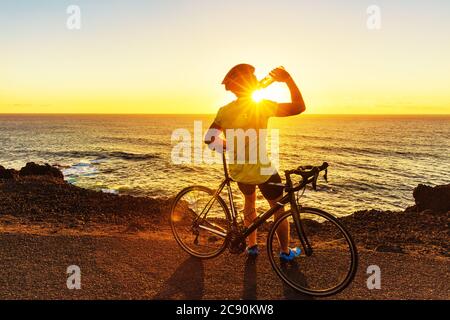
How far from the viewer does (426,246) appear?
20.3 ft

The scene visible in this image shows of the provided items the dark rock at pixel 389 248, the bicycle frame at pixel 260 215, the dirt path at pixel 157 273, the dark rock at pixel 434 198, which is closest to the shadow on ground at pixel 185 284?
the dirt path at pixel 157 273

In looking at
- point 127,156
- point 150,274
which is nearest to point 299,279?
point 150,274

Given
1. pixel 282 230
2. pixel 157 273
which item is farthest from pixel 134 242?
pixel 282 230

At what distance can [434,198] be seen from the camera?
1439 cm

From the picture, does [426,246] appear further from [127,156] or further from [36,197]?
[127,156]

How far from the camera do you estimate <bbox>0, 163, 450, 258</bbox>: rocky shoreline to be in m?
6.39

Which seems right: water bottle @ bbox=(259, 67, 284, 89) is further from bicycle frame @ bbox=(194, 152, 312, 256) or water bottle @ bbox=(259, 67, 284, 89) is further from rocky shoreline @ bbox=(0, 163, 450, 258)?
rocky shoreline @ bbox=(0, 163, 450, 258)

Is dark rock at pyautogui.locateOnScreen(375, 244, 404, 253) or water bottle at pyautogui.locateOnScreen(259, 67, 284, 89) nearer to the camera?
water bottle at pyautogui.locateOnScreen(259, 67, 284, 89)

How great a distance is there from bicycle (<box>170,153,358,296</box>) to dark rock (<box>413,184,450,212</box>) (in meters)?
10.4
